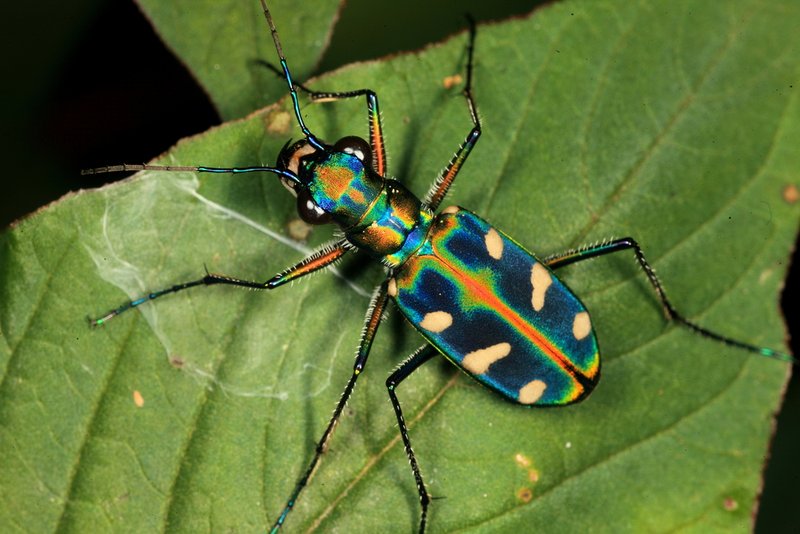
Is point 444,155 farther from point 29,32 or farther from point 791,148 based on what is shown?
point 29,32

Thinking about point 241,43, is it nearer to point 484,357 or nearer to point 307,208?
point 307,208

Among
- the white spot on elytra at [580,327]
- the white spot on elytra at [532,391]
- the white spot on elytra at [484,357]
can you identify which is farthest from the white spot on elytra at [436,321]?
the white spot on elytra at [580,327]

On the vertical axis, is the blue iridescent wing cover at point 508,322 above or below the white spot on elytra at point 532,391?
above

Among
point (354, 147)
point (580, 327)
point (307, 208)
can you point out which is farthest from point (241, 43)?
point (580, 327)

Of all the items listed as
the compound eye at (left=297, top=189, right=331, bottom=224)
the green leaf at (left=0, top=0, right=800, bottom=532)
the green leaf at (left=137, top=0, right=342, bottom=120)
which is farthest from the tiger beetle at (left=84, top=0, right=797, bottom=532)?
the green leaf at (left=137, top=0, right=342, bottom=120)

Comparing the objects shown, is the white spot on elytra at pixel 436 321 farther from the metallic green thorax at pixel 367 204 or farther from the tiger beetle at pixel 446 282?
the metallic green thorax at pixel 367 204

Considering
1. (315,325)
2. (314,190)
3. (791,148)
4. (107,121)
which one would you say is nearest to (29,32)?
(107,121)

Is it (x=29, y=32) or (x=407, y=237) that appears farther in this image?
(x=29, y=32)
